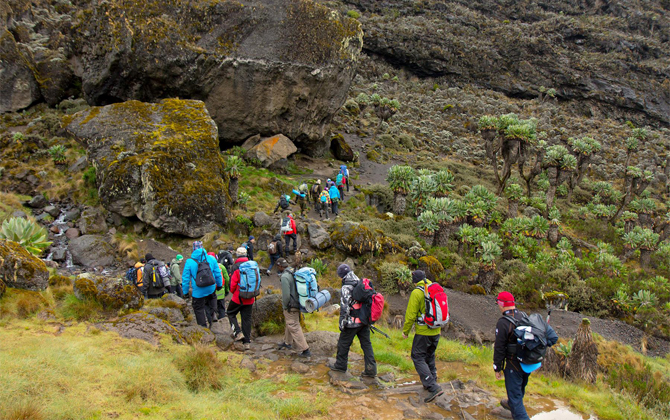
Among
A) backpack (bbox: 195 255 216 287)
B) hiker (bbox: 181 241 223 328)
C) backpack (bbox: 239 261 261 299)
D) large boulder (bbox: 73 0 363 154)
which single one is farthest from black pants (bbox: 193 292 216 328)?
large boulder (bbox: 73 0 363 154)

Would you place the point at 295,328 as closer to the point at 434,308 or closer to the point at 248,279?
the point at 248,279

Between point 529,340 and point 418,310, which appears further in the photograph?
point 418,310

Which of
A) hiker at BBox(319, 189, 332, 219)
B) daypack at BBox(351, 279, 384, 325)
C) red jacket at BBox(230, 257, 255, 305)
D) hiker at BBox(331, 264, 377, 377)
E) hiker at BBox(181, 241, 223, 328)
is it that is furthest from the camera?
hiker at BBox(319, 189, 332, 219)

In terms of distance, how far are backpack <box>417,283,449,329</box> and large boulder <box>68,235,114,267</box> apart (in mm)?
11393

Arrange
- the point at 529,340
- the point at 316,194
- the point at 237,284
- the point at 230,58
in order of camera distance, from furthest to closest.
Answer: the point at 230,58 → the point at 316,194 → the point at 237,284 → the point at 529,340

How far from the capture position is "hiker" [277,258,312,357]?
22.8 ft

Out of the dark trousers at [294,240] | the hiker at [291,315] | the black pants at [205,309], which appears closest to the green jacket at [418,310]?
the hiker at [291,315]

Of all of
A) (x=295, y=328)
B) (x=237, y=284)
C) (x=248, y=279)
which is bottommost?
(x=295, y=328)

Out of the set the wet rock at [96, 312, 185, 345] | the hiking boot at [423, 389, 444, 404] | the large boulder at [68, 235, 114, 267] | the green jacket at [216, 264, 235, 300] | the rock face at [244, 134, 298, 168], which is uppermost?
the hiking boot at [423, 389, 444, 404]

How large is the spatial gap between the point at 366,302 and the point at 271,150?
19.0 meters

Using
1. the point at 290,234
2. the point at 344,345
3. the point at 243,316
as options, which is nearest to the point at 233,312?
the point at 243,316

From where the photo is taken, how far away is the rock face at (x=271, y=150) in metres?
23.6

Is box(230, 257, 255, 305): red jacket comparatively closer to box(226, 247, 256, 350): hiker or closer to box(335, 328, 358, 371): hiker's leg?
box(226, 247, 256, 350): hiker

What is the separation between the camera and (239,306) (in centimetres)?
757
